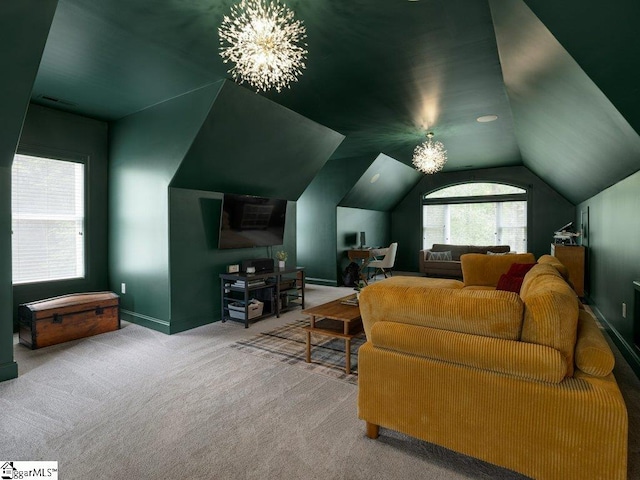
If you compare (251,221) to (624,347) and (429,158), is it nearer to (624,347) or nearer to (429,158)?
(429,158)

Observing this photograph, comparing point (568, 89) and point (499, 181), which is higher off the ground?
point (499, 181)

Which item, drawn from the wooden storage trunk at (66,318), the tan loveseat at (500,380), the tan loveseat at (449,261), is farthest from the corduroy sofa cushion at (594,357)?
Answer: the tan loveseat at (449,261)

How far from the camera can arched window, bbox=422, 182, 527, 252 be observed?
843cm

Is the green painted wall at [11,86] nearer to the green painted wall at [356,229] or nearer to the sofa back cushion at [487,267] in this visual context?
the sofa back cushion at [487,267]

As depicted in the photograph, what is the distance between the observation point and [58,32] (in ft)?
8.25

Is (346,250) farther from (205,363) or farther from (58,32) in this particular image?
(58,32)

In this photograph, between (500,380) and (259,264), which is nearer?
(500,380)

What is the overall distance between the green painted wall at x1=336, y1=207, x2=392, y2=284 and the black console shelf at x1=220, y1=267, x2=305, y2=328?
236cm

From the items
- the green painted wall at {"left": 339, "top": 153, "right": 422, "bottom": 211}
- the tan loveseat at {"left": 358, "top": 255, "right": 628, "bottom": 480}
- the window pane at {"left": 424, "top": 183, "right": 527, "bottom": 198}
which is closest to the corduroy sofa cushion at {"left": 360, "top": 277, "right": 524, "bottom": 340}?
the tan loveseat at {"left": 358, "top": 255, "right": 628, "bottom": 480}

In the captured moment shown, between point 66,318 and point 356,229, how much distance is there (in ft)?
19.0

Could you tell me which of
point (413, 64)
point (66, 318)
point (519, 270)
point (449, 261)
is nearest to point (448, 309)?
point (519, 270)

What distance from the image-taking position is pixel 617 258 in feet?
12.2

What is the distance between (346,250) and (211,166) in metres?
4.15

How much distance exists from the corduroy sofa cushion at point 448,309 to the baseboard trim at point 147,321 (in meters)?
2.92
